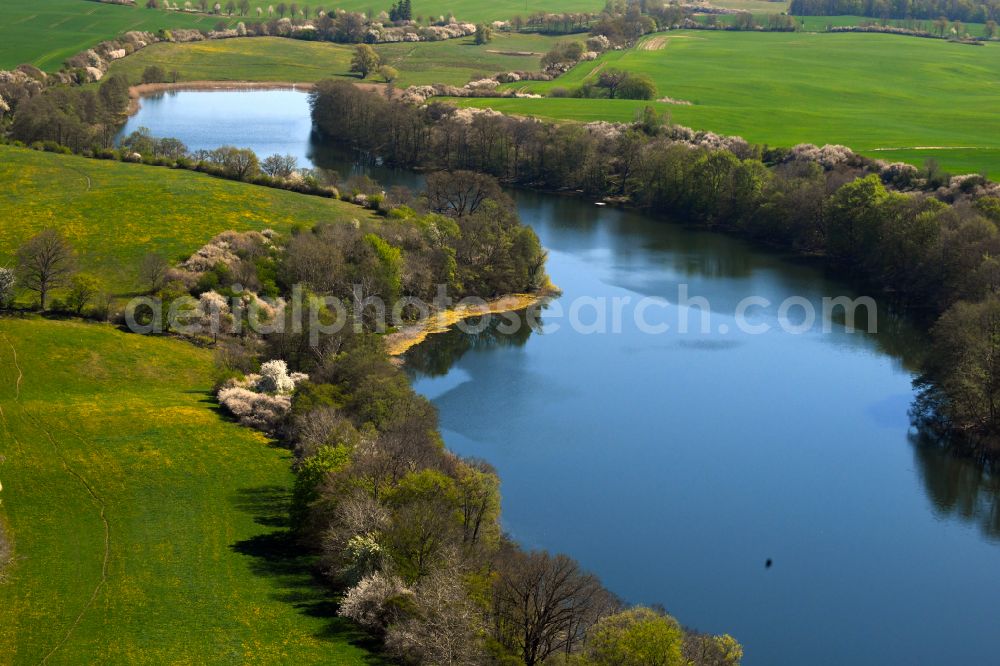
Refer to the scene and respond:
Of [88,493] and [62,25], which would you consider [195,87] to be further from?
[88,493]

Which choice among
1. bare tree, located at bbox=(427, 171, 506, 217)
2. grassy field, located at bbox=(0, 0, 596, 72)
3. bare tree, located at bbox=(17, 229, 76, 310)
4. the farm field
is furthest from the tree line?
grassy field, located at bbox=(0, 0, 596, 72)

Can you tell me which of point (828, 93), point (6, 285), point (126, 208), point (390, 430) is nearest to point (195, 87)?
point (126, 208)

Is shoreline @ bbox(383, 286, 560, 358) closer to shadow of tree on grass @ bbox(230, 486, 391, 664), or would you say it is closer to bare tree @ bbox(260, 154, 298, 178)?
shadow of tree on grass @ bbox(230, 486, 391, 664)

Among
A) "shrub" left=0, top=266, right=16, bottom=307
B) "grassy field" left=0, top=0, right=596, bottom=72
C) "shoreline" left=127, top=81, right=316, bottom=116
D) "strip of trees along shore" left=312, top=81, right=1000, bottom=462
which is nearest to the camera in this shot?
"strip of trees along shore" left=312, top=81, right=1000, bottom=462

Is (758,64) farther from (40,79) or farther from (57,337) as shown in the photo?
(57,337)

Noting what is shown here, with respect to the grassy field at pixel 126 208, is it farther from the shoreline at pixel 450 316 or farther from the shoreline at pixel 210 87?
the shoreline at pixel 210 87

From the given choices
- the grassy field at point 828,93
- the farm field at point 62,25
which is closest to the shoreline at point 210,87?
the farm field at point 62,25
